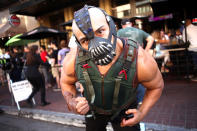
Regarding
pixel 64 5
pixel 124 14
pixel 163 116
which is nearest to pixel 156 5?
pixel 163 116

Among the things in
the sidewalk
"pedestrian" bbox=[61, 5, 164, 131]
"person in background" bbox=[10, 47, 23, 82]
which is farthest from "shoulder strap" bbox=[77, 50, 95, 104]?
"person in background" bbox=[10, 47, 23, 82]

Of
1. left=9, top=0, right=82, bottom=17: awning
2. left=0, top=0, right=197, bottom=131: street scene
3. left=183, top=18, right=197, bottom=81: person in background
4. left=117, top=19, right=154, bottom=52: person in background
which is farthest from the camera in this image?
left=9, top=0, right=82, bottom=17: awning

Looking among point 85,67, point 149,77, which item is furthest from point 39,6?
point 149,77

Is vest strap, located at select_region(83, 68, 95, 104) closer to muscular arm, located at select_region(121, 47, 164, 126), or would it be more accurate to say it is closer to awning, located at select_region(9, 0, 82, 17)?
muscular arm, located at select_region(121, 47, 164, 126)

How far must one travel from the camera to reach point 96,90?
1.42 meters

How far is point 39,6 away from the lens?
33.4 ft

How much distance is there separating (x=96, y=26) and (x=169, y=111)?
304 centimetres

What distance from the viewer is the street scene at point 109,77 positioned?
126 cm

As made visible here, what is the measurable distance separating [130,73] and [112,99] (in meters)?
0.28

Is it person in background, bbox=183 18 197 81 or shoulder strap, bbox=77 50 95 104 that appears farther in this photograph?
person in background, bbox=183 18 197 81

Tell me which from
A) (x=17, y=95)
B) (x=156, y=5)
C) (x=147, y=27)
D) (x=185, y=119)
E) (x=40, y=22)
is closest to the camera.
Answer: (x=185, y=119)

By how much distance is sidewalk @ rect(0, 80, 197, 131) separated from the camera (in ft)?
9.55

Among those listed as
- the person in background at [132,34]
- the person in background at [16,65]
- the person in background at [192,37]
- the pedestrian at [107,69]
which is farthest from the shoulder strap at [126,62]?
the person in background at [16,65]

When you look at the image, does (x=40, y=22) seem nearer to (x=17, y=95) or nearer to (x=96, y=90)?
(x=17, y=95)
